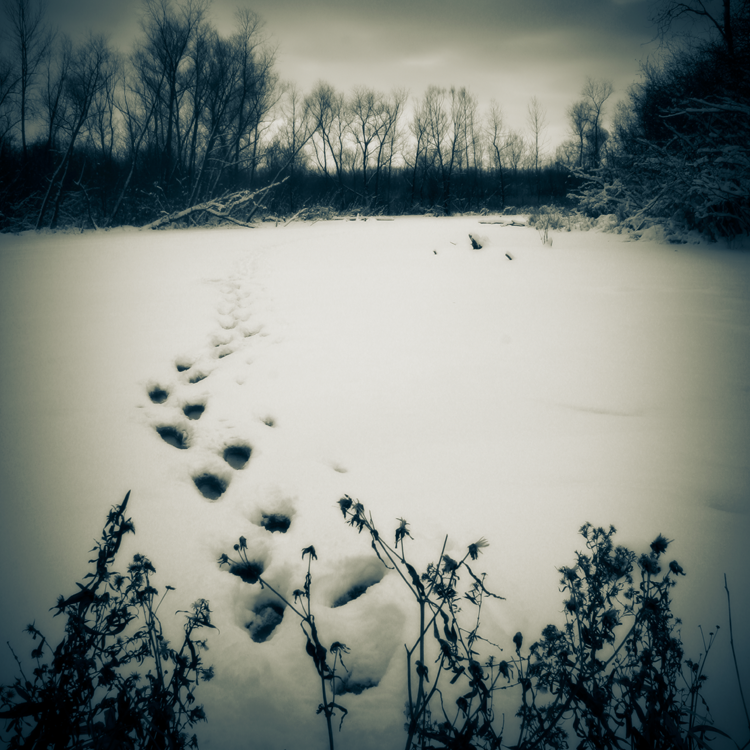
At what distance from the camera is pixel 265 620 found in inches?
73.9

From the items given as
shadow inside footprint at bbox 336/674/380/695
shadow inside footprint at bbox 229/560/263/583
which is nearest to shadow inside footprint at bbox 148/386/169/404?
shadow inside footprint at bbox 229/560/263/583

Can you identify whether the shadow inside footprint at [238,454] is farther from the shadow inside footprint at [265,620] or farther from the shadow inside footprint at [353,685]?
the shadow inside footprint at [353,685]

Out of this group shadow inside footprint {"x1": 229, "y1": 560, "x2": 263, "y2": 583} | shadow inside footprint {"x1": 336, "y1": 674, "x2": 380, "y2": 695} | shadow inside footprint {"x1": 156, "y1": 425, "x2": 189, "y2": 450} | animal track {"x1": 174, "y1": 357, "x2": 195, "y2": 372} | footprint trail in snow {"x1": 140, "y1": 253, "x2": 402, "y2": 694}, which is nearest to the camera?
shadow inside footprint {"x1": 336, "y1": 674, "x2": 380, "y2": 695}

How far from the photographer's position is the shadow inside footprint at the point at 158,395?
130 inches

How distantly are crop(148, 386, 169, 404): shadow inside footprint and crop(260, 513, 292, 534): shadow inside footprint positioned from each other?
63.0 inches

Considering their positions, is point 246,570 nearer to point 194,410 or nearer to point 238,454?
point 238,454

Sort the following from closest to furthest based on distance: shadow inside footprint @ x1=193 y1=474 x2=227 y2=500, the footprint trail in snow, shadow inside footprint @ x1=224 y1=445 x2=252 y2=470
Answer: the footprint trail in snow < shadow inside footprint @ x1=193 y1=474 x2=227 y2=500 < shadow inside footprint @ x1=224 y1=445 x2=252 y2=470

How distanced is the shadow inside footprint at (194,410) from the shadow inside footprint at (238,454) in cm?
54

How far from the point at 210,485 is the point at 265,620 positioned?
3.36 feet

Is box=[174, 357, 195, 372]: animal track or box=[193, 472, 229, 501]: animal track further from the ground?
box=[174, 357, 195, 372]: animal track

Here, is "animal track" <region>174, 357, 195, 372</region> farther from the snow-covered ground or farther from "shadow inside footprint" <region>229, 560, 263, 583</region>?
"shadow inside footprint" <region>229, 560, 263, 583</region>

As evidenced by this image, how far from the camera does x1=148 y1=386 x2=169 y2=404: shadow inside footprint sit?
3301mm

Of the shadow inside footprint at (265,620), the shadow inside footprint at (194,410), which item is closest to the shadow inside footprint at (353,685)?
the shadow inside footprint at (265,620)

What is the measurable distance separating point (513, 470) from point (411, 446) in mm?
678
